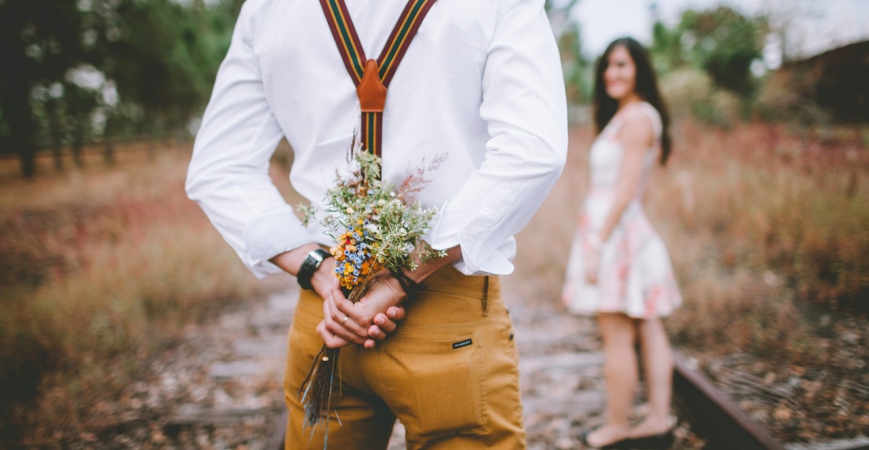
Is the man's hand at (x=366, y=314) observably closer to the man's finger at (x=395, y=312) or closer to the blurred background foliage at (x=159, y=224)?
the man's finger at (x=395, y=312)

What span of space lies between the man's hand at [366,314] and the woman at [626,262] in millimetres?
1929

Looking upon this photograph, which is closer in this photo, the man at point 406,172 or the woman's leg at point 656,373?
the man at point 406,172

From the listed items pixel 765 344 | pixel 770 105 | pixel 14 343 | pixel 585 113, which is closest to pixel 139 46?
pixel 14 343

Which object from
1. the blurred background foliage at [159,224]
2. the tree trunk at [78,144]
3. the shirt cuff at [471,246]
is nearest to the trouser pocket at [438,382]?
the shirt cuff at [471,246]

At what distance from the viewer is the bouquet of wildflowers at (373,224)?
1092 mm

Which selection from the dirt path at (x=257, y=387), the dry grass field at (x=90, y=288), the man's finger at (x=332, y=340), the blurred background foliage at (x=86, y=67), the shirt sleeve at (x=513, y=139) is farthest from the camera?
the blurred background foliage at (x=86, y=67)

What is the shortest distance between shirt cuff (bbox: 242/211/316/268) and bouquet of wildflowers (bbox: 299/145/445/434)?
7.6 inches

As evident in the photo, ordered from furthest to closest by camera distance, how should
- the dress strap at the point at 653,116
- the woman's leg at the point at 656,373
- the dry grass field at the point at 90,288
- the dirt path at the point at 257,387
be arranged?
the dry grass field at the point at 90,288 < the dirt path at the point at 257,387 < the woman's leg at the point at 656,373 < the dress strap at the point at 653,116

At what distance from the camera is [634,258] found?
2764mm

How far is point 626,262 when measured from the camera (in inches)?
109

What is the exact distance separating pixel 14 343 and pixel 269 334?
1.94 m

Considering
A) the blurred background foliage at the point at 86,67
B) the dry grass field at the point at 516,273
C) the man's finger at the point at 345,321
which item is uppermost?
the blurred background foliage at the point at 86,67

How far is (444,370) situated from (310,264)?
1.57 feet

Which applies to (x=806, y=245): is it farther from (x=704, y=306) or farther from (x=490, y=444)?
(x=490, y=444)
